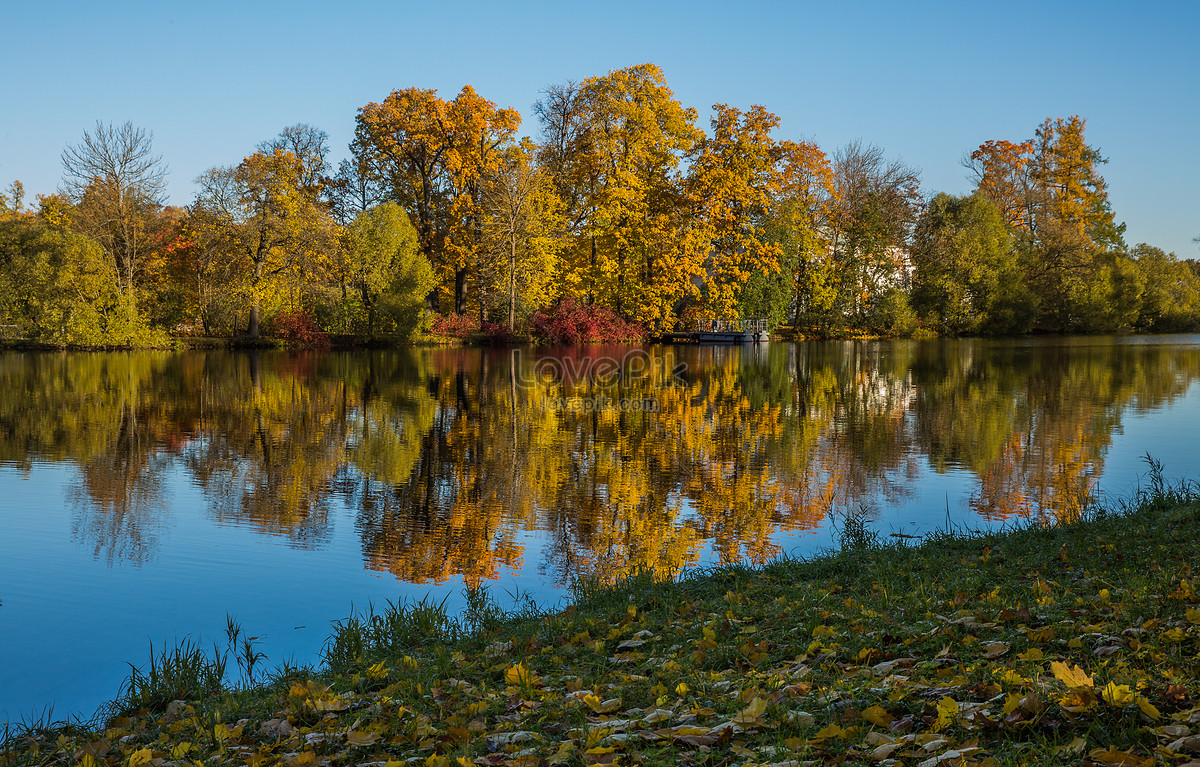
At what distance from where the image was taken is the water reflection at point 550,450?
8938 mm

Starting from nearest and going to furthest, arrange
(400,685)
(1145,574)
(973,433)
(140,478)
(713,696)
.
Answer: (713,696) < (400,685) < (1145,574) < (140,478) < (973,433)

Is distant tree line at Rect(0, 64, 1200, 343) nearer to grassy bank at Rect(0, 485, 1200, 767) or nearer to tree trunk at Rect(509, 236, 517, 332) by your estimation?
tree trunk at Rect(509, 236, 517, 332)

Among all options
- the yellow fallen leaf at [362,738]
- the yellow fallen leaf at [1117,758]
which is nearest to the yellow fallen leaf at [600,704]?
the yellow fallen leaf at [362,738]

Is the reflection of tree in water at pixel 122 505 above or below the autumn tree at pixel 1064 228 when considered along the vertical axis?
below

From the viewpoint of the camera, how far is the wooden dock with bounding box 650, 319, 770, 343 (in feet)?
174

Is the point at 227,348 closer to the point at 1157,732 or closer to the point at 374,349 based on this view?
the point at 374,349

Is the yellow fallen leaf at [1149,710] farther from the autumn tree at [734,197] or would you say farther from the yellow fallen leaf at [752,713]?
the autumn tree at [734,197]

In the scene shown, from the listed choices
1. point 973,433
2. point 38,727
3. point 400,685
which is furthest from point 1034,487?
point 38,727

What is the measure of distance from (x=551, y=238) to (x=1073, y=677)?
1746 inches

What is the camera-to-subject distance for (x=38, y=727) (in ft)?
14.5

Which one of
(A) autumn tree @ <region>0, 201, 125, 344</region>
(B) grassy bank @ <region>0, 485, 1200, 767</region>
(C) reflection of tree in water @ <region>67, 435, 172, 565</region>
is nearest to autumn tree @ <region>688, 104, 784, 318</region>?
(A) autumn tree @ <region>0, 201, 125, 344</region>

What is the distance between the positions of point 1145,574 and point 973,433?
10.7 metres

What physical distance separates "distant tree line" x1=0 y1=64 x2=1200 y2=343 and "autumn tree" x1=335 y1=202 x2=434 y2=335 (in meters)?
0.12

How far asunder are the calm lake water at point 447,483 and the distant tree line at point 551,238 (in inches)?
708
